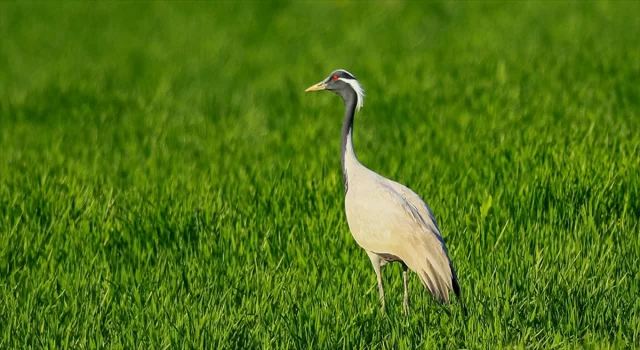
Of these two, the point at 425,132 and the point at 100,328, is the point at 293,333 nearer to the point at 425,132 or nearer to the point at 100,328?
the point at 100,328

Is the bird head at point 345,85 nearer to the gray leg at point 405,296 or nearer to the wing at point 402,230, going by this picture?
the wing at point 402,230

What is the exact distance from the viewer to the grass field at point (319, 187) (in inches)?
212

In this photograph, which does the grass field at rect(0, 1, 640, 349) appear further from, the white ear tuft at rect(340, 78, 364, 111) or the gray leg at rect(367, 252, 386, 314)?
the white ear tuft at rect(340, 78, 364, 111)

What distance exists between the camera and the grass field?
17.7 ft

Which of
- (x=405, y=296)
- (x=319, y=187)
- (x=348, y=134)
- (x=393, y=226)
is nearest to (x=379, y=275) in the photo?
(x=405, y=296)

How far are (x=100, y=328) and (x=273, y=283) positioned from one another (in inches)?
41.8

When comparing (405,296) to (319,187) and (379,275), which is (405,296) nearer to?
(379,275)

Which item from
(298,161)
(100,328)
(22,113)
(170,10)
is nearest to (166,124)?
(22,113)

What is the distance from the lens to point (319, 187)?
24.8 feet

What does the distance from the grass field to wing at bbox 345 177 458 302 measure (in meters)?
0.31

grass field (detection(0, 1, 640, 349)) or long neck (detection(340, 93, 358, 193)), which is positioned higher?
long neck (detection(340, 93, 358, 193))

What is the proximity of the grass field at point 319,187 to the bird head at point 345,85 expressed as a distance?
1.06 m

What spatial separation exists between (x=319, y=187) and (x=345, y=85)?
71.2 inches

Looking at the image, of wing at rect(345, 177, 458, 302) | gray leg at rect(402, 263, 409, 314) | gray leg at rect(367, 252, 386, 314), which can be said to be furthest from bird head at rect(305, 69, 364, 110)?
gray leg at rect(402, 263, 409, 314)
